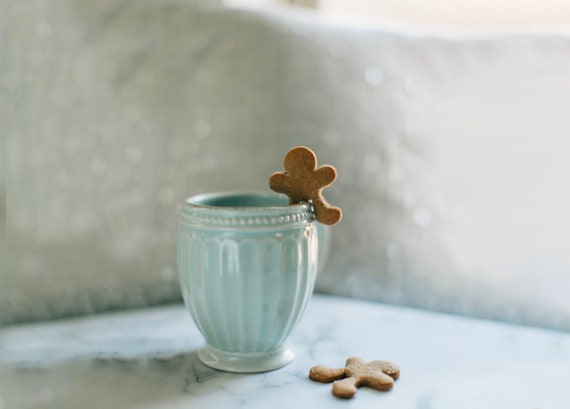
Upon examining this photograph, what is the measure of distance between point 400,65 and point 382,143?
0.11 metres

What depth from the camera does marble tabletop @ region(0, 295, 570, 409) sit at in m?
0.52

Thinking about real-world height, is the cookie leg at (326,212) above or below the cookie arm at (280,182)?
below

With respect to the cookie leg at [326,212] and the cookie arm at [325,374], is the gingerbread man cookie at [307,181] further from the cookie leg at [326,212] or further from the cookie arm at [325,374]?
the cookie arm at [325,374]

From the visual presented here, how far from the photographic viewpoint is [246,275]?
538 mm

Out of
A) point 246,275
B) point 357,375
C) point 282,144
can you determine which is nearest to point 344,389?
point 357,375

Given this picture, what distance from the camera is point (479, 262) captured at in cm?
72

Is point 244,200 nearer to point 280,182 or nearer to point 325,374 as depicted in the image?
point 280,182

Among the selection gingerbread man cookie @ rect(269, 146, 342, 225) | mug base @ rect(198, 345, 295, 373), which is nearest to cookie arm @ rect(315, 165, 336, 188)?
gingerbread man cookie @ rect(269, 146, 342, 225)

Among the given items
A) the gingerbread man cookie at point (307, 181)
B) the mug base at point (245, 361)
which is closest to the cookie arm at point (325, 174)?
the gingerbread man cookie at point (307, 181)

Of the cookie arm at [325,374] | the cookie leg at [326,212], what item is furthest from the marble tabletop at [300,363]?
the cookie leg at [326,212]

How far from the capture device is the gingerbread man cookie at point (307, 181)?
57 cm

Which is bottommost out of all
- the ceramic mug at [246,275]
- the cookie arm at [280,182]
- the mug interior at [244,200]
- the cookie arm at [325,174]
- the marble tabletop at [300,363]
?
the marble tabletop at [300,363]

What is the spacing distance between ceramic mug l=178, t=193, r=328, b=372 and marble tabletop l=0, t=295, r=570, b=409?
31 millimetres

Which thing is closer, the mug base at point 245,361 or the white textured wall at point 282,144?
the mug base at point 245,361
